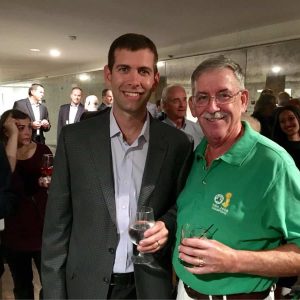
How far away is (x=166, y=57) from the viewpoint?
8406mm

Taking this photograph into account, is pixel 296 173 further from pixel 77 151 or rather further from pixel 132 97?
pixel 77 151

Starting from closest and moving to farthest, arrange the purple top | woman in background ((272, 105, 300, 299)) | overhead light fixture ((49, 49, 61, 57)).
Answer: the purple top
woman in background ((272, 105, 300, 299))
overhead light fixture ((49, 49, 61, 57))

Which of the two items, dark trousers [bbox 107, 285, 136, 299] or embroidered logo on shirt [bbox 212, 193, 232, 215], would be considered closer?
embroidered logo on shirt [bbox 212, 193, 232, 215]

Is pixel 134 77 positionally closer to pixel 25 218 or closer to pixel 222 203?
pixel 222 203

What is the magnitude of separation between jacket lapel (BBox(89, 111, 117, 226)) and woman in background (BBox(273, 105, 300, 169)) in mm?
2692

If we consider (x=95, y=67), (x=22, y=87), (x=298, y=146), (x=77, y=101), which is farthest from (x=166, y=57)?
(x=22, y=87)

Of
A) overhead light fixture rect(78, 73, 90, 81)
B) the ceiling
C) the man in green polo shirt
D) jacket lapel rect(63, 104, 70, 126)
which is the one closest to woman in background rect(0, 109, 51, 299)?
the man in green polo shirt

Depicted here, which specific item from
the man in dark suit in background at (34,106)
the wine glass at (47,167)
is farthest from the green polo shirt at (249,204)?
the man in dark suit in background at (34,106)

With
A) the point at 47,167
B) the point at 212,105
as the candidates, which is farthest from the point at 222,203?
the point at 47,167

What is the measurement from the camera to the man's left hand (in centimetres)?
133

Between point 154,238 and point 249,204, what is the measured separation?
41 cm

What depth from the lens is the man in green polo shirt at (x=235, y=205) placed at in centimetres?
115

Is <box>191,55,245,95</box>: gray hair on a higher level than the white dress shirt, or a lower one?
higher

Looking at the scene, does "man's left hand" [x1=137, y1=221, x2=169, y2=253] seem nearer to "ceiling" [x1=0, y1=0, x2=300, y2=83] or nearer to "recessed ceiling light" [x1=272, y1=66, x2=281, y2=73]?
"ceiling" [x1=0, y1=0, x2=300, y2=83]
